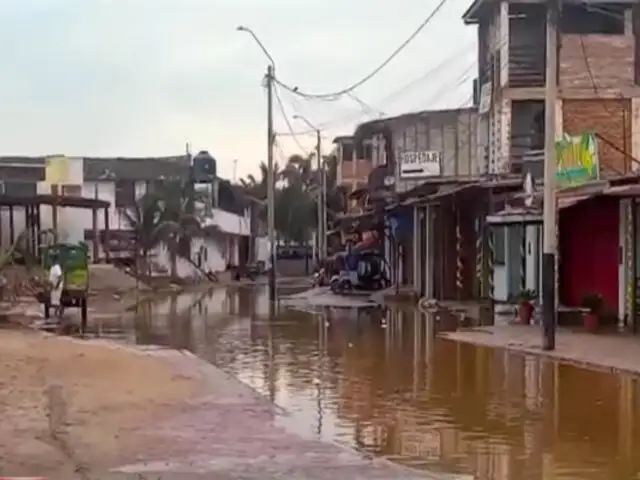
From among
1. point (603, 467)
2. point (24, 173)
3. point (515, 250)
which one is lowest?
point (603, 467)

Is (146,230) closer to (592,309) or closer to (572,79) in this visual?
(572,79)

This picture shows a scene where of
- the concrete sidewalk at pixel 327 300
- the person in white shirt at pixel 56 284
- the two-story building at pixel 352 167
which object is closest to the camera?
the person in white shirt at pixel 56 284

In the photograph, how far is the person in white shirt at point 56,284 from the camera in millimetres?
32062

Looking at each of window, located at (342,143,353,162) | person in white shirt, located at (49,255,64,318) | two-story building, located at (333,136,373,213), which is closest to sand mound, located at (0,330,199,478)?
person in white shirt, located at (49,255,64,318)

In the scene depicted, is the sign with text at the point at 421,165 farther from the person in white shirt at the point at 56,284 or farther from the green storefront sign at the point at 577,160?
the green storefront sign at the point at 577,160

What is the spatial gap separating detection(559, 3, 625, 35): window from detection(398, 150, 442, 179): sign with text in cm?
1007

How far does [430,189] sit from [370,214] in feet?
34.5

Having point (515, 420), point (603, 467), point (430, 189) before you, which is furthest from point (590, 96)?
point (603, 467)

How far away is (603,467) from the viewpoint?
11.4 metres

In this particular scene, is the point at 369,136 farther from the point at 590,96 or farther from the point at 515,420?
the point at 515,420

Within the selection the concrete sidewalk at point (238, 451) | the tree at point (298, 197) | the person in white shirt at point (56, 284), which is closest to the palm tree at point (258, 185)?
the tree at point (298, 197)

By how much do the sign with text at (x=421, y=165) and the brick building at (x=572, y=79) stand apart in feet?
26.1

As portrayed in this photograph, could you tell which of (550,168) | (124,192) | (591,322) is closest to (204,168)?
(124,192)

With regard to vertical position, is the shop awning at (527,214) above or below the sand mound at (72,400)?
above
